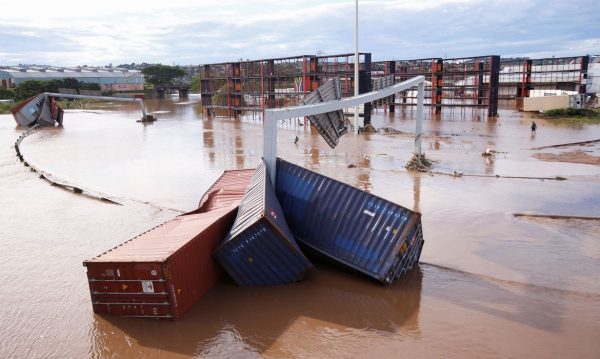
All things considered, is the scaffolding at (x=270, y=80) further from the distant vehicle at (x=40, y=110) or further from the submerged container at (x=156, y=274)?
the submerged container at (x=156, y=274)

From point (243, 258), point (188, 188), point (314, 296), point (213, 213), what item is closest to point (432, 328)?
point (314, 296)

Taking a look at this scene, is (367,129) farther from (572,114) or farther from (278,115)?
(278,115)

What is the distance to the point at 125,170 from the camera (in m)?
33.5

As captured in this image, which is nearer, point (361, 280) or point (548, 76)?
point (361, 280)

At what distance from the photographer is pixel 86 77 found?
16075 centimetres

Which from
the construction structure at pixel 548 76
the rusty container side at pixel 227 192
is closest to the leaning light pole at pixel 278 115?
the rusty container side at pixel 227 192

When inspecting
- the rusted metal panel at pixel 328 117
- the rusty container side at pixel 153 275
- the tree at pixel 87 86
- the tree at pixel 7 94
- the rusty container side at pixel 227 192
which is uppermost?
the tree at pixel 87 86

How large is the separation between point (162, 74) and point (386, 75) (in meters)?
93.0

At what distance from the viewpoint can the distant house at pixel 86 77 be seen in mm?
145125

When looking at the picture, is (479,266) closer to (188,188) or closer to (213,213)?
(213,213)

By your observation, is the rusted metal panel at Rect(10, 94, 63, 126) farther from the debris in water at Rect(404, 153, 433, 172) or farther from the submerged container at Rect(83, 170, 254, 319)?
the submerged container at Rect(83, 170, 254, 319)

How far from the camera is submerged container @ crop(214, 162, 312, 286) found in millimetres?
13406

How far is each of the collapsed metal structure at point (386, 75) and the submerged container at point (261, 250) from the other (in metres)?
41.3

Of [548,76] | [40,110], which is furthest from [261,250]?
[548,76]
